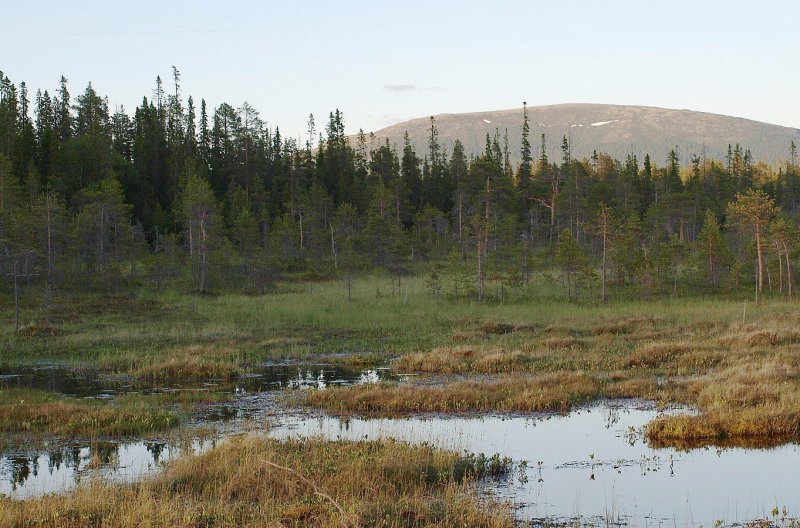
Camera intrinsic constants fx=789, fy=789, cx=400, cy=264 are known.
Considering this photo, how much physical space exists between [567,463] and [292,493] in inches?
221

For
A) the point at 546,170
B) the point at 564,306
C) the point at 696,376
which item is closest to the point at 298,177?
the point at 546,170

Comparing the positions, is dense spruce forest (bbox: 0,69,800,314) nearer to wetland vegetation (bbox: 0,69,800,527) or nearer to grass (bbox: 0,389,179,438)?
wetland vegetation (bbox: 0,69,800,527)

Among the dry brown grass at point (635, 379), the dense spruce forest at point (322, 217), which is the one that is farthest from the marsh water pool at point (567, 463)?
the dense spruce forest at point (322, 217)

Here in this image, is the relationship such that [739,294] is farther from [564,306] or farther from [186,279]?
[186,279]

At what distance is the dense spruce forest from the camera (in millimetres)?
53156

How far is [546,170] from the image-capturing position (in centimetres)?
9925

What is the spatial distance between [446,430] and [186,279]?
4342 cm

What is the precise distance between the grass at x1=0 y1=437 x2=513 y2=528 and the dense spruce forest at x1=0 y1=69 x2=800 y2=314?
1041 inches

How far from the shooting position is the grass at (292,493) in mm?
10367

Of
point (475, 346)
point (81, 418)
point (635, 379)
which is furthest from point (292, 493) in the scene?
point (475, 346)

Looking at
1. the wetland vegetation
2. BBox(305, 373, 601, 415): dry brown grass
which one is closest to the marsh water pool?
the wetland vegetation

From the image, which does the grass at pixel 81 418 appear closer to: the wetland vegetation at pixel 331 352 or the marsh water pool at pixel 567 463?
the wetland vegetation at pixel 331 352

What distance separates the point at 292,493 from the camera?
11984 mm

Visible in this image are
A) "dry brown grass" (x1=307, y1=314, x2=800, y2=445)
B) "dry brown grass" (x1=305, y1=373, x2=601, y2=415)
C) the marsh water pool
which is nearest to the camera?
the marsh water pool
